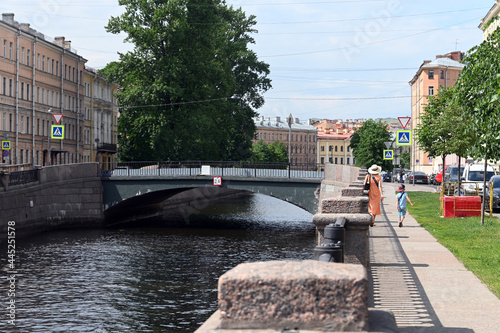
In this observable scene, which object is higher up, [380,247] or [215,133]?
[215,133]

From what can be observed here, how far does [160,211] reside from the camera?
55781 millimetres

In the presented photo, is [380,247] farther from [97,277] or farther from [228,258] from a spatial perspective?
[228,258]

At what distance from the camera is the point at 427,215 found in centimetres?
2775

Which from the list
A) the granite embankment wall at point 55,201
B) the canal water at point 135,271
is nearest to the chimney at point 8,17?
the granite embankment wall at point 55,201

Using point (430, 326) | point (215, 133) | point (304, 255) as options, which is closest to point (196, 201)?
point (215, 133)

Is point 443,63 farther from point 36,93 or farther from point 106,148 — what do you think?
point 36,93

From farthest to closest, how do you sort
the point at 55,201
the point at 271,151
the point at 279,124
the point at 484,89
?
the point at 279,124, the point at 271,151, the point at 55,201, the point at 484,89

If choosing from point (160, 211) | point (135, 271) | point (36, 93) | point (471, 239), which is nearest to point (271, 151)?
point (36, 93)

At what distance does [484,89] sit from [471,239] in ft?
12.2

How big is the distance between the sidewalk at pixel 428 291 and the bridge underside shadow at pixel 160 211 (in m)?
29.1

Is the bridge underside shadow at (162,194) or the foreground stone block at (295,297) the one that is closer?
the foreground stone block at (295,297)

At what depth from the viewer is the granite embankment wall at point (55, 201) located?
3505 centimetres

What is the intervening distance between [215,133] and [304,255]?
26.3 metres

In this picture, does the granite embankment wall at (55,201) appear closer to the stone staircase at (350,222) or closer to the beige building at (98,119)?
the stone staircase at (350,222)
